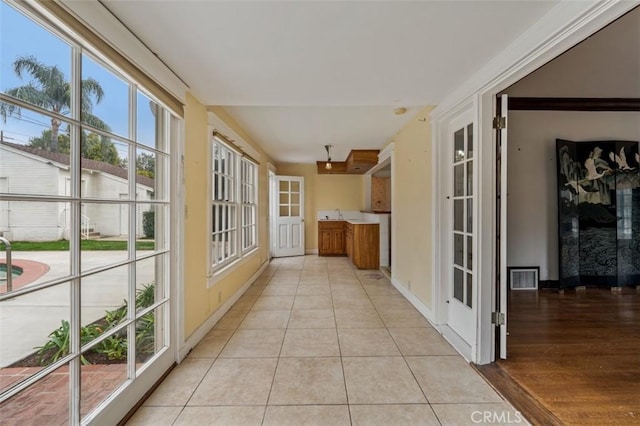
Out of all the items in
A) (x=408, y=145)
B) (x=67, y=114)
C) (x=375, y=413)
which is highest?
(x=408, y=145)

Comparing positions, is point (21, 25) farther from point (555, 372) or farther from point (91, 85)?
point (555, 372)

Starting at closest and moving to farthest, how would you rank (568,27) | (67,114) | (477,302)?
(67,114) → (568,27) → (477,302)

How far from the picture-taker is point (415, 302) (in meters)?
3.30

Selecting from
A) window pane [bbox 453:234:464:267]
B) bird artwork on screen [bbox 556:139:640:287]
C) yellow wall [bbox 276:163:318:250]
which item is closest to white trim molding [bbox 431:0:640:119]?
window pane [bbox 453:234:464:267]

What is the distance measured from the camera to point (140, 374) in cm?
171

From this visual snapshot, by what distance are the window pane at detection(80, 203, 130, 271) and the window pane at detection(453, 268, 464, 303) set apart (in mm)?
2606

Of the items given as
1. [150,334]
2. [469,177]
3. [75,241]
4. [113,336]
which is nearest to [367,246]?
[469,177]

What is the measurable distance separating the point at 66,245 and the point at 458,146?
2.87 m

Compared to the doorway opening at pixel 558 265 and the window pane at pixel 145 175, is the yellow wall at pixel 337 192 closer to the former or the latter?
the doorway opening at pixel 558 265

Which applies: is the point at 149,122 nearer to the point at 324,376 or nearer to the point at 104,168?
the point at 104,168

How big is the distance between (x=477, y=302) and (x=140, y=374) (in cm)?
236

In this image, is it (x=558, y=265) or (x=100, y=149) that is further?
(x=558, y=265)

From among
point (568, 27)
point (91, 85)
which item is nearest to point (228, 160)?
point (91, 85)

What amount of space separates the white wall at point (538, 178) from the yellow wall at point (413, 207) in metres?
1.61
